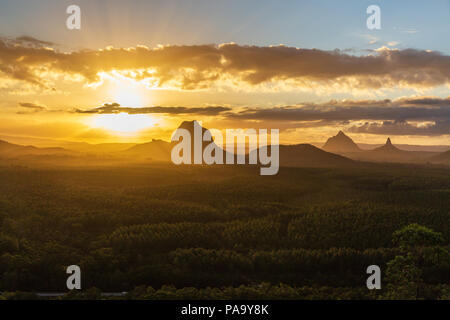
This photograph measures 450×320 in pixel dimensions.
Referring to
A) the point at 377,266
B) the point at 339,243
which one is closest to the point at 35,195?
the point at 339,243

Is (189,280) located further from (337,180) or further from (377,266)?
(337,180)

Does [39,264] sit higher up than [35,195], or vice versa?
[35,195]

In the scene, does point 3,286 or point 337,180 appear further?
point 337,180

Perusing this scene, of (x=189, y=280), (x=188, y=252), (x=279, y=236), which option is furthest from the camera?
(x=279, y=236)

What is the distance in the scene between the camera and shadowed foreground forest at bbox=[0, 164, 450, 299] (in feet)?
145

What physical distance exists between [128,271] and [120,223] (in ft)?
92.7

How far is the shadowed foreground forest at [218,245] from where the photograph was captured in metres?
44.1

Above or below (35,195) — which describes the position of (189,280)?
below

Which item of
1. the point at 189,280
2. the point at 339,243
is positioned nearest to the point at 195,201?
the point at 339,243

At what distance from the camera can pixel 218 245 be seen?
68250 millimetres

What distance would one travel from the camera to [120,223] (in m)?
80.1
